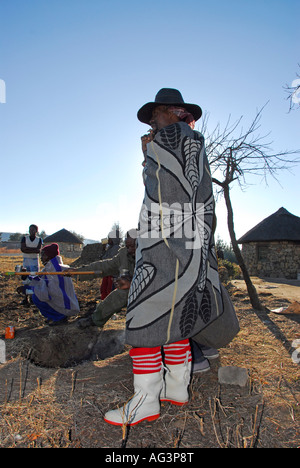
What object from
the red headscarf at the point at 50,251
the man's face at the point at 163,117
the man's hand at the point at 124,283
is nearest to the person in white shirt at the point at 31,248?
the red headscarf at the point at 50,251

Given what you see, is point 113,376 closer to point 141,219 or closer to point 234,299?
point 141,219

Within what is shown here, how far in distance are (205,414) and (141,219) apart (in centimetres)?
123

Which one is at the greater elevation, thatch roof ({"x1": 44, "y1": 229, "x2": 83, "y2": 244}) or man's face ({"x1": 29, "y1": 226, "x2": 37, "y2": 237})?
thatch roof ({"x1": 44, "y1": 229, "x2": 83, "y2": 244})

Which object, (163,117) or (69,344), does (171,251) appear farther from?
(69,344)

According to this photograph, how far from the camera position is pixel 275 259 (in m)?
16.5

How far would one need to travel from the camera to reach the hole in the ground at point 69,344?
3.86 m

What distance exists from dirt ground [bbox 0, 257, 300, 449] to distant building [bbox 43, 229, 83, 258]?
30466mm

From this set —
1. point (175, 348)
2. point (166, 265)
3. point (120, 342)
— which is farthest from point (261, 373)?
point (120, 342)

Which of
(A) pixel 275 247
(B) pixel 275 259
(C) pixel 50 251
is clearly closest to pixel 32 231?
(C) pixel 50 251

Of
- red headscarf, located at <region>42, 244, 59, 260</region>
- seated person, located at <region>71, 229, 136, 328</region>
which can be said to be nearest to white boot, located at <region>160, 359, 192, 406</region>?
seated person, located at <region>71, 229, 136, 328</region>

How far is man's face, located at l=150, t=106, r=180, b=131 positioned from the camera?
207 centimetres

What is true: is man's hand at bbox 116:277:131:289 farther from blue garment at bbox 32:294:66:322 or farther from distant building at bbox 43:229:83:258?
distant building at bbox 43:229:83:258

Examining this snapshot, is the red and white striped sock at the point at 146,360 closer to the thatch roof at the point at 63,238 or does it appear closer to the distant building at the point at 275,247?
the distant building at the point at 275,247

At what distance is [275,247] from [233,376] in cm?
1586
